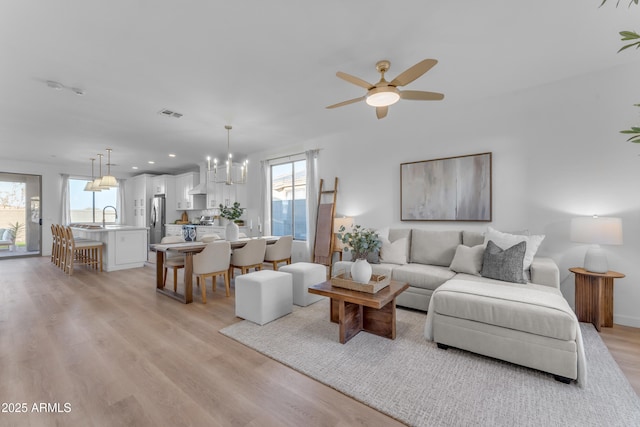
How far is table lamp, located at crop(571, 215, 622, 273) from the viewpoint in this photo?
266cm

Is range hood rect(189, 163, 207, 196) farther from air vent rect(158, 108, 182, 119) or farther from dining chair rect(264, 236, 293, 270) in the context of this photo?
dining chair rect(264, 236, 293, 270)

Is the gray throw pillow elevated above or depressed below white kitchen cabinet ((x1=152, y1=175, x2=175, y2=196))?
below

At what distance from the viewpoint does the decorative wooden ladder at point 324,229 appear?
5.22 meters

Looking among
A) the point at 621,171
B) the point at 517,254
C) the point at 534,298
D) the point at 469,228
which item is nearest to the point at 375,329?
the point at 534,298

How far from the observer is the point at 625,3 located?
2.05 meters

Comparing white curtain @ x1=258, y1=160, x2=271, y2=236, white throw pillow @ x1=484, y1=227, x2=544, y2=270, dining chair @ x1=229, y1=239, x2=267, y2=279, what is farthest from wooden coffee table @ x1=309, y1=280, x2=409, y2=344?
white curtain @ x1=258, y1=160, x2=271, y2=236

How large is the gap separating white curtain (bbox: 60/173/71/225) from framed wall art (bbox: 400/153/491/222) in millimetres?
9642

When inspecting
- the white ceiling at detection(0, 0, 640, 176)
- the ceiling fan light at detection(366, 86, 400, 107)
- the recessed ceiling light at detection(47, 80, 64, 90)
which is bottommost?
the ceiling fan light at detection(366, 86, 400, 107)

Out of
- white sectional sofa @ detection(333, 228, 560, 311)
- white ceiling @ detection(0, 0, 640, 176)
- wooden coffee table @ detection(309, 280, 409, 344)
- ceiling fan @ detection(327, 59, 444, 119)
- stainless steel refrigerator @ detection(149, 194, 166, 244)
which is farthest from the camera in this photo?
stainless steel refrigerator @ detection(149, 194, 166, 244)

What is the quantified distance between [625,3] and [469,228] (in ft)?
8.51

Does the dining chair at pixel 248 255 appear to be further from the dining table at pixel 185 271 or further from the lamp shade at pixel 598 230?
the lamp shade at pixel 598 230

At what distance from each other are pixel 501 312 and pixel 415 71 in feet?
6.75

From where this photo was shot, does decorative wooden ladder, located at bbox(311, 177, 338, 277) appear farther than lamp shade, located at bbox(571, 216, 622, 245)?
Yes

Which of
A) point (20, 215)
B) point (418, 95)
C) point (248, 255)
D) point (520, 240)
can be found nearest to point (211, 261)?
point (248, 255)
